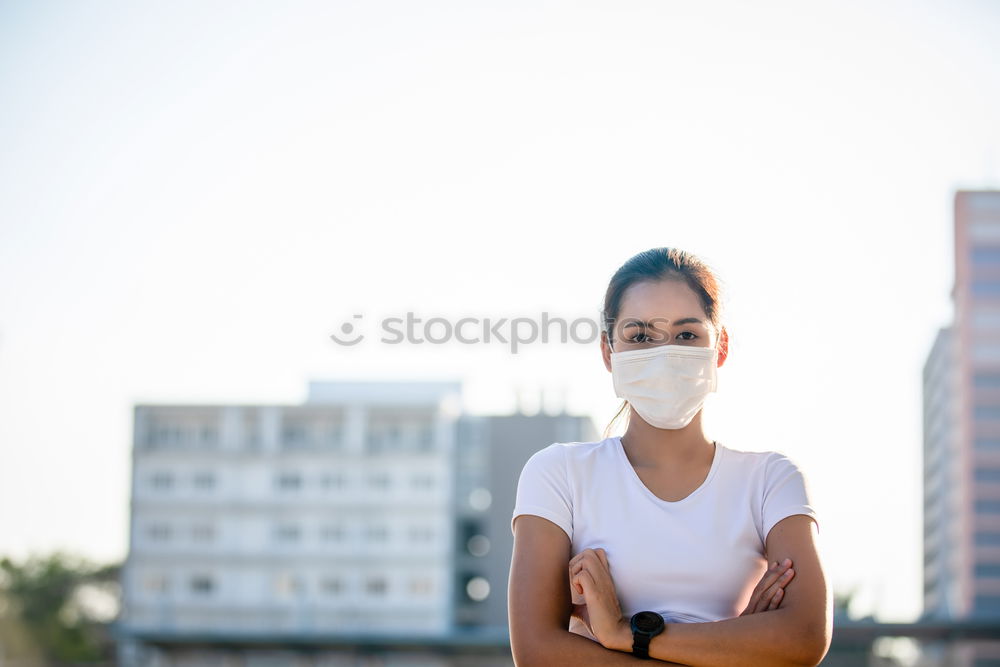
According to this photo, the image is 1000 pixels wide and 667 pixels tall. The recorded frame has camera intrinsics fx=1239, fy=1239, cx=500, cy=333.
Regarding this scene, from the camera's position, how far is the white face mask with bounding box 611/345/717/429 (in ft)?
9.11

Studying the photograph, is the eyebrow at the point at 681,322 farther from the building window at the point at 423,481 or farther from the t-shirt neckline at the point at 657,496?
the building window at the point at 423,481

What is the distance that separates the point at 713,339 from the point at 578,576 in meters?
0.64

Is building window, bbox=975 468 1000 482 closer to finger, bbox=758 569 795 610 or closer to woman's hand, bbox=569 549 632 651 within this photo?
finger, bbox=758 569 795 610

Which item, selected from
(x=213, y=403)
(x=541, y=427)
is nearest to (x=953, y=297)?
(x=541, y=427)

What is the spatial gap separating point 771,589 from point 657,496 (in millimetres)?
319

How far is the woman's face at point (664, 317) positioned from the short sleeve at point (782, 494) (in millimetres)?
322

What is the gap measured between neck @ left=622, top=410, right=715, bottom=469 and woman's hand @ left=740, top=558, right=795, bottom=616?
0.30m

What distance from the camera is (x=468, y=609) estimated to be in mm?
66562

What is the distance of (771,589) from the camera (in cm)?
267

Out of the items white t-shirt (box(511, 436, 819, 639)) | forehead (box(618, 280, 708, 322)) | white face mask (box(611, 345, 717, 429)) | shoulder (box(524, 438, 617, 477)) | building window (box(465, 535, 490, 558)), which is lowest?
building window (box(465, 535, 490, 558))

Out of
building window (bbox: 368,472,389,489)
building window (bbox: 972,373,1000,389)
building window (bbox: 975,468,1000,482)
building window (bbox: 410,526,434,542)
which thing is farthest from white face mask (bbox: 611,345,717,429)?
building window (bbox: 972,373,1000,389)

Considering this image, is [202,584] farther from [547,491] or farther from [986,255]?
[547,491]

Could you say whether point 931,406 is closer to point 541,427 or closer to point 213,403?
point 541,427

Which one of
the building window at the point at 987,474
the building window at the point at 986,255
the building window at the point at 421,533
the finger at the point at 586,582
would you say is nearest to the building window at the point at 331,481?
the building window at the point at 421,533
